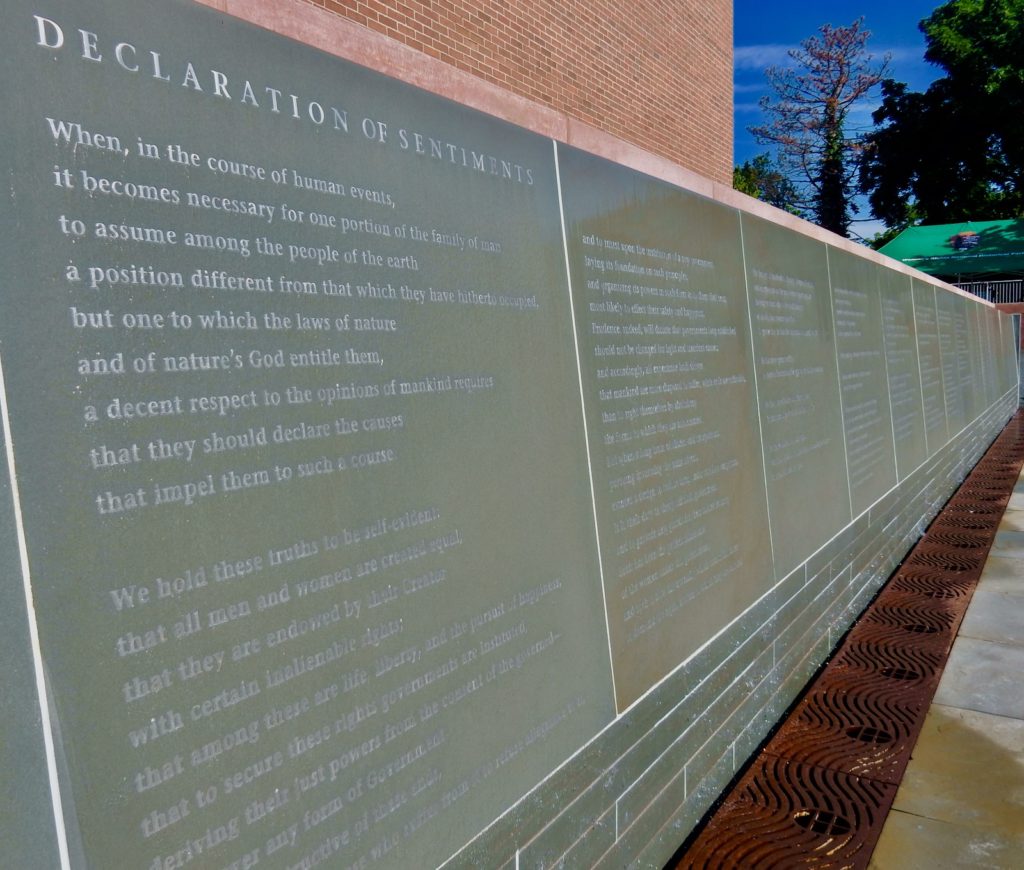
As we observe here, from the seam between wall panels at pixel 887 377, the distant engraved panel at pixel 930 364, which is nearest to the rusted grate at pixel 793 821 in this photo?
the seam between wall panels at pixel 887 377

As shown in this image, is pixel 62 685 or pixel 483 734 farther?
pixel 483 734

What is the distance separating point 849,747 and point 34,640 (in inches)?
127

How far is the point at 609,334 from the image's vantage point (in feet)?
8.22

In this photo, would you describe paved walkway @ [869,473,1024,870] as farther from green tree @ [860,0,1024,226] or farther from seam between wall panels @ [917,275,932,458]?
green tree @ [860,0,1024,226]

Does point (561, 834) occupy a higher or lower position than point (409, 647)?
lower

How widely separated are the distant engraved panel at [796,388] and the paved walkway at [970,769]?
90 centimetres

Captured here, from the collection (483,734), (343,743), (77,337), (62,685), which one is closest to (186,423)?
(77,337)

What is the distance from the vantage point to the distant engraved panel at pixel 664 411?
96.3 inches

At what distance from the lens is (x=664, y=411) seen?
110 inches

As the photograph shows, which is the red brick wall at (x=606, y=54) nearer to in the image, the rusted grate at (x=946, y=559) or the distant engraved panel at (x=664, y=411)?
the distant engraved panel at (x=664, y=411)

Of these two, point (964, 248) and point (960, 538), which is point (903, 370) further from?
point (964, 248)

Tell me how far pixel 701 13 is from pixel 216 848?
57.0 ft

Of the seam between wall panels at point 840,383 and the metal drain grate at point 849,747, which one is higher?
the seam between wall panels at point 840,383

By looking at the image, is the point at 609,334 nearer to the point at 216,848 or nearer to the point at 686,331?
the point at 686,331
